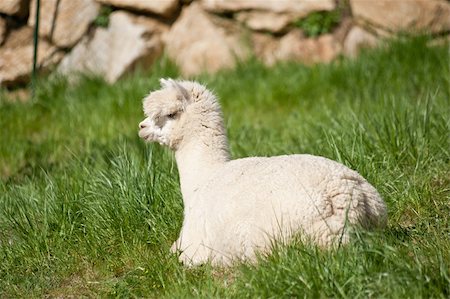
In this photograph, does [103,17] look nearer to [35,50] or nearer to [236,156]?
[35,50]

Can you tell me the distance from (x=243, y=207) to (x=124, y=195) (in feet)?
4.08

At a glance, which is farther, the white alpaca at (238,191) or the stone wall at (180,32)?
the stone wall at (180,32)

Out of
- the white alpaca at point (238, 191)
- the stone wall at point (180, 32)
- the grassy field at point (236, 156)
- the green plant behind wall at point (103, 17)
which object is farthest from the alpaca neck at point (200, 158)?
the green plant behind wall at point (103, 17)

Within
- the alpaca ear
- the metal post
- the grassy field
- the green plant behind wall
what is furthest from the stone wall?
the alpaca ear

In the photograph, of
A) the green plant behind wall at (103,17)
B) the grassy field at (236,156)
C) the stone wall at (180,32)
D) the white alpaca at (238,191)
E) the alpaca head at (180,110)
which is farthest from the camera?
the green plant behind wall at (103,17)

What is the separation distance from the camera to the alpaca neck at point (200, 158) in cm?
536

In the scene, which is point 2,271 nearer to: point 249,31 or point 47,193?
point 47,193

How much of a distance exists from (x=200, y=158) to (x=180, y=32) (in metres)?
5.33

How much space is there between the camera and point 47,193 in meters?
6.03

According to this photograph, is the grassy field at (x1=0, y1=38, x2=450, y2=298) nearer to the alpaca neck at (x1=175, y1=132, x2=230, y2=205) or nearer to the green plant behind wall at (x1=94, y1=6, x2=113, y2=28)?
the alpaca neck at (x1=175, y1=132, x2=230, y2=205)

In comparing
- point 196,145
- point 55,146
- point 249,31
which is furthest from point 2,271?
point 249,31

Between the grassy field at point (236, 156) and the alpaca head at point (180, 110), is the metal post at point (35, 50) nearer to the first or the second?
the grassy field at point (236, 156)

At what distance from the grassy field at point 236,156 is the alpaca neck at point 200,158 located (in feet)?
1.10

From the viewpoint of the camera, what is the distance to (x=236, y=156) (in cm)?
702
